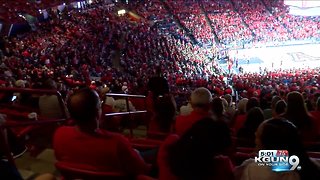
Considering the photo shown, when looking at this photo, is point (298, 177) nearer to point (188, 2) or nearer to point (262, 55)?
point (262, 55)

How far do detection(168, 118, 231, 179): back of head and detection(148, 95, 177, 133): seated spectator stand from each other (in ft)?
7.75

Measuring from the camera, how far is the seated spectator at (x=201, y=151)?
204 cm

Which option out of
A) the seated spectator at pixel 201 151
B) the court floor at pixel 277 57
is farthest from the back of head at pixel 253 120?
the court floor at pixel 277 57

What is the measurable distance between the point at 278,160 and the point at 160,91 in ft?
16.3

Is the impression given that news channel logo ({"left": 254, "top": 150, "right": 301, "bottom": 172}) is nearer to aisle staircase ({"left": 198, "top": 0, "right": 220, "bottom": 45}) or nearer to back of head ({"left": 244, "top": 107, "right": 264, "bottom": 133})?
back of head ({"left": 244, "top": 107, "right": 264, "bottom": 133})

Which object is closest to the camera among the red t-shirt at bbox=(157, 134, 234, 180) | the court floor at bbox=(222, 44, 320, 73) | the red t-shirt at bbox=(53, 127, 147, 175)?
the red t-shirt at bbox=(157, 134, 234, 180)

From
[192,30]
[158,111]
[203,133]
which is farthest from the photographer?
[192,30]

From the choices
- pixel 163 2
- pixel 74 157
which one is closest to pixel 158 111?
pixel 74 157

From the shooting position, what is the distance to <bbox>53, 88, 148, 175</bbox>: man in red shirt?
2.46 m

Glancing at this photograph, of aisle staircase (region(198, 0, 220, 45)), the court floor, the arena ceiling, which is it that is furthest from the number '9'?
aisle staircase (region(198, 0, 220, 45))

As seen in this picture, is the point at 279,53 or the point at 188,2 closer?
the point at 279,53

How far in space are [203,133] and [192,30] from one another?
36137 millimetres

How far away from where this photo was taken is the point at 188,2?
1786 inches

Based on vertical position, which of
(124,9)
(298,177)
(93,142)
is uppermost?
(124,9)
